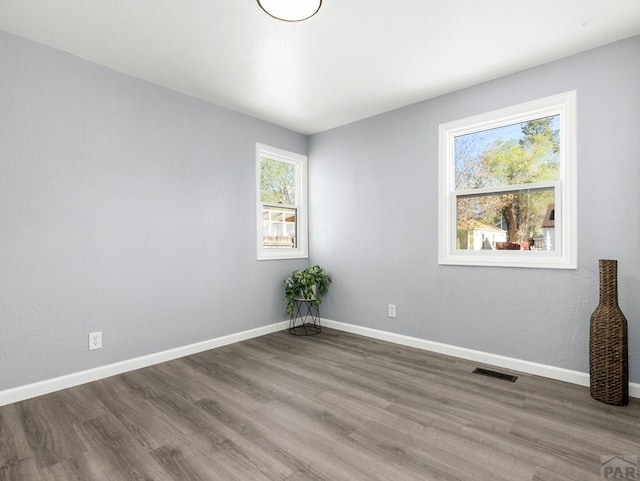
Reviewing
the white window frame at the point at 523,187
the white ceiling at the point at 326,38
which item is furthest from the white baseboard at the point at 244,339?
the white ceiling at the point at 326,38

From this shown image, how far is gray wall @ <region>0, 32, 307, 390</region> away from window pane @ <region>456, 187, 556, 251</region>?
90.4 inches

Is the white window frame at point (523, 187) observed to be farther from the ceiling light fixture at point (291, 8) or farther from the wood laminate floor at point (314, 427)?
the ceiling light fixture at point (291, 8)

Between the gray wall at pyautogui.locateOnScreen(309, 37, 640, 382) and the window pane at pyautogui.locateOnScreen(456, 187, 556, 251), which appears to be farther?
the window pane at pyautogui.locateOnScreen(456, 187, 556, 251)

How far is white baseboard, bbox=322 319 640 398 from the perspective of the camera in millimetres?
2523

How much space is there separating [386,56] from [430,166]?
1.18 m

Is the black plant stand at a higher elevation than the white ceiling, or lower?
lower

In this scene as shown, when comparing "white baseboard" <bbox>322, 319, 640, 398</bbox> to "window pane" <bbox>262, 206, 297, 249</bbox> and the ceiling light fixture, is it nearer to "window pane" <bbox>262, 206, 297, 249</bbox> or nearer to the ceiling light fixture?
"window pane" <bbox>262, 206, 297, 249</bbox>

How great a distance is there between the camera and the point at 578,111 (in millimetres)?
2520

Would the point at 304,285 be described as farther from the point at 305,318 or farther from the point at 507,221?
the point at 507,221

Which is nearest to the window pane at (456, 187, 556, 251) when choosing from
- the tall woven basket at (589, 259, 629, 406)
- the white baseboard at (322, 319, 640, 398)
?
the tall woven basket at (589, 259, 629, 406)

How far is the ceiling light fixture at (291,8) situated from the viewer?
186 cm

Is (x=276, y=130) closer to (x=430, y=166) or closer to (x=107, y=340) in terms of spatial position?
(x=430, y=166)

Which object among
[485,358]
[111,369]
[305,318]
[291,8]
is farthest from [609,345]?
[111,369]

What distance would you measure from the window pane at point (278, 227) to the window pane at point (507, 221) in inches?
82.2
